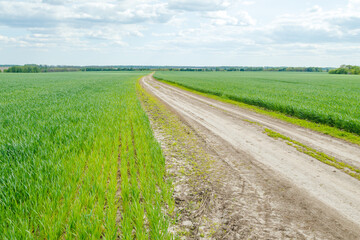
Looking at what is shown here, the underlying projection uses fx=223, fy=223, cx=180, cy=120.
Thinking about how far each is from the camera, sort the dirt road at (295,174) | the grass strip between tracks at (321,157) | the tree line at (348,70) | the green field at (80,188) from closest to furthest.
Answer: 1. the green field at (80,188)
2. the dirt road at (295,174)
3. the grass strip between tracks at (321,157)
4. the tree line at (348,70)

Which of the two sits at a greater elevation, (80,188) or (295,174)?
(80,188)

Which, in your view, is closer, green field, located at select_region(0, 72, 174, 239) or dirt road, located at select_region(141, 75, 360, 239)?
green field, located at select_region(0, 72, 174, 239)

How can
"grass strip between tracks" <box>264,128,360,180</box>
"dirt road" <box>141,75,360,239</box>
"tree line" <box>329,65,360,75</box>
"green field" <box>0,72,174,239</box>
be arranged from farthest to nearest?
1. "tree line" <box>329,65,360,75</box>
2. "grass strip between tracks" <box>264,128,360,180</box>
3. "dirt road" <box>141,75,360,239</box>
4. "green field" <box>0,72,174,239</box>

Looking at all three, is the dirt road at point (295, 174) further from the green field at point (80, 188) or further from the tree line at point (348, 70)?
the tree line at point (348, 70)

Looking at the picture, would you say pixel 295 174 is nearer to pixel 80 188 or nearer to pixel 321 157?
pixel 321 157

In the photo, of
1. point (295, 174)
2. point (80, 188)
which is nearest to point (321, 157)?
point (295, 174)

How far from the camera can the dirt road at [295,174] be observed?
4238 mm

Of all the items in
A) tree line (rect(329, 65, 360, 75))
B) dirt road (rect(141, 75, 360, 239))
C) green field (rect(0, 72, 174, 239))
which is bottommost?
dirt road (rect(141, 75, 360, 239))

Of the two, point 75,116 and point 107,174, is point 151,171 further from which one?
point 75,116

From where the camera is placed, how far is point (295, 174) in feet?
20.0

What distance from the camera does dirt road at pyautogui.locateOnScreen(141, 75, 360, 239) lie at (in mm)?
4238

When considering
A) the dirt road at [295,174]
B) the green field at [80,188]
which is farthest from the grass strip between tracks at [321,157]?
the green field at [80,188]

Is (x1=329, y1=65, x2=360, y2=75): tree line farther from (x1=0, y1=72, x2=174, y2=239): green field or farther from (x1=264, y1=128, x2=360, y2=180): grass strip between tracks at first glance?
(x1=0, y1=72, x2=174, y2=239): green field

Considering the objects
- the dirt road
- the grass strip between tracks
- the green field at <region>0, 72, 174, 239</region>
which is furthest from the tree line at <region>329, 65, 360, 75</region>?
the green field at <region>0, 72, 174, 239</region>
